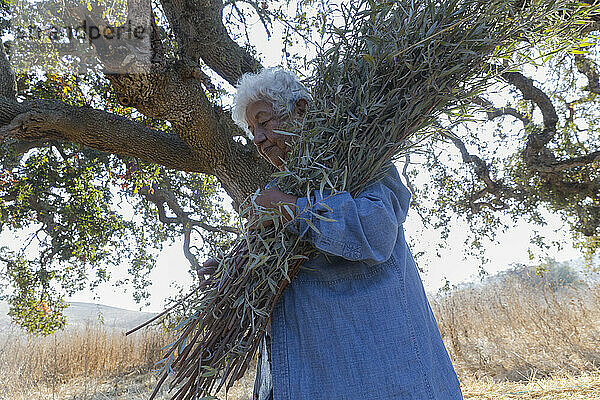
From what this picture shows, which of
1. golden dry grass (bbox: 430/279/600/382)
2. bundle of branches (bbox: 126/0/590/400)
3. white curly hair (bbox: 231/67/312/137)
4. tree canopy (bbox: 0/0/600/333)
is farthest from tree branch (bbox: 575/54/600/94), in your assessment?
white curly hair (bbox: 231/67/312/137)

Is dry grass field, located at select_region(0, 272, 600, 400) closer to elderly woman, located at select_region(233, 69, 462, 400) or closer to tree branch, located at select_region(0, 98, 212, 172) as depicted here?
tree branch, located at select_region(0, 98, 212, 172)

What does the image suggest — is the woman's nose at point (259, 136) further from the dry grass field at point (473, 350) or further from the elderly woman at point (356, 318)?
the dry grass field at point (473, 350)

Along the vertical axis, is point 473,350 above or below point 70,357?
below

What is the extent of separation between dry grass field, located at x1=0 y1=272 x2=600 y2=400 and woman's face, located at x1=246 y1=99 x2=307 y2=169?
380 cm

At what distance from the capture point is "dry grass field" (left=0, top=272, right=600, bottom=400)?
4.75 metres

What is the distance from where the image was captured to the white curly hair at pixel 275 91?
1.20 meters

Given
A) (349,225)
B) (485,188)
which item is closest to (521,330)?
(485,188)

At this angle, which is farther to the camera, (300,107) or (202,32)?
(202,32)

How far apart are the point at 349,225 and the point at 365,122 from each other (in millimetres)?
279

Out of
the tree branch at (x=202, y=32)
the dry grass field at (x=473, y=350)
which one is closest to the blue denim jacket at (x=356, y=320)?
the tree branch at (x=202, y=32)

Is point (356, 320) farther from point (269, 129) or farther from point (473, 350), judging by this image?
point (473, 350)

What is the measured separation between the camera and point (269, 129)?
4.04ft

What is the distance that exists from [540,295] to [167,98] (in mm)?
5540

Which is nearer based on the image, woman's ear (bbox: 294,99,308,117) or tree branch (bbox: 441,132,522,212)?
woman's ear (bbox: 294,99,308,117)
